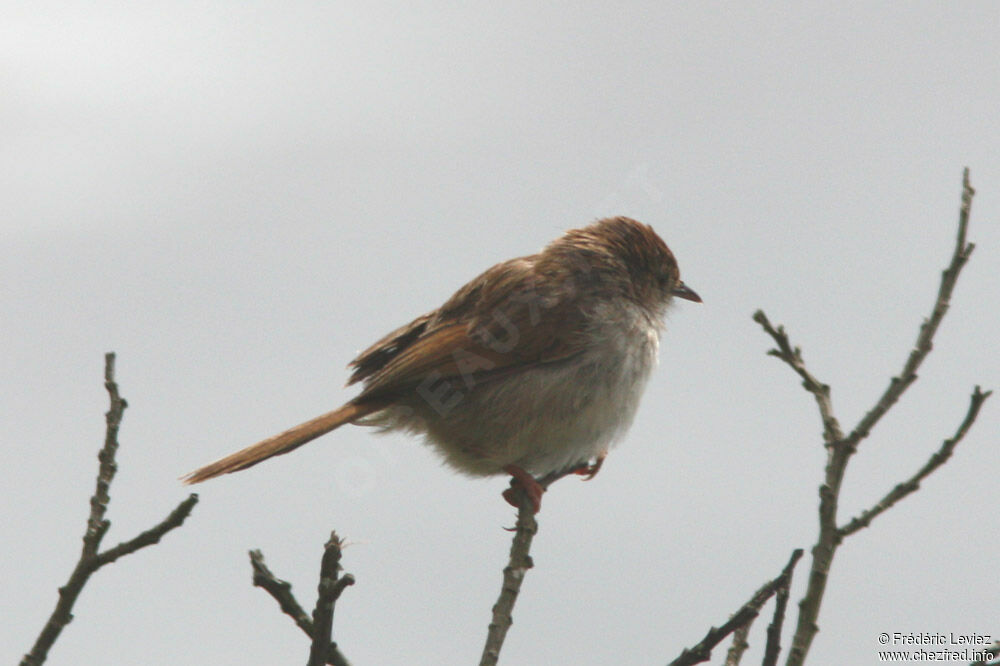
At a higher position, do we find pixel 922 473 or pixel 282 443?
pixel 282 443

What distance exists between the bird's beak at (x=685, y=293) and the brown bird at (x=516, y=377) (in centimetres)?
49

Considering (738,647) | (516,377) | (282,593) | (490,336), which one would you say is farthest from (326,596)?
(490,336)

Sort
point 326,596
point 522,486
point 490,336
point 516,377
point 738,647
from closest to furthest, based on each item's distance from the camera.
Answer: point 326,596 → point 738,647 → point 522,486 → point 516,377 → point 490,336

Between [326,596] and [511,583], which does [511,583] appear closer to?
[511,583]

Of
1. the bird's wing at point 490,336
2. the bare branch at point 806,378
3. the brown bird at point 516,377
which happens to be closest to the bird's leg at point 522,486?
the brown bird at point 516,377

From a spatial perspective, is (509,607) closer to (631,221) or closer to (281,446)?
(281,446)

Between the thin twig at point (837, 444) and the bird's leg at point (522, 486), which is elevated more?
the bird's leg at point (522, 486)

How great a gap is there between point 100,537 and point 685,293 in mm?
4397

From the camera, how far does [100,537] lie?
314cm

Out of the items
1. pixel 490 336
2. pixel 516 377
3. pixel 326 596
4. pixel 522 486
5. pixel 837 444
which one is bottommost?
pixel 326 596

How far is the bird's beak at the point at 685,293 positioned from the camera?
6.77 m

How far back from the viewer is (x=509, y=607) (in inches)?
136

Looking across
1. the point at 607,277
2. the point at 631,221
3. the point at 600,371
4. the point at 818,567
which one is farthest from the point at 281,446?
the point at 818,567

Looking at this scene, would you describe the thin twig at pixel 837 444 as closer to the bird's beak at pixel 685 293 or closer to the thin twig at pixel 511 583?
the thin twig at pixel 511 583
